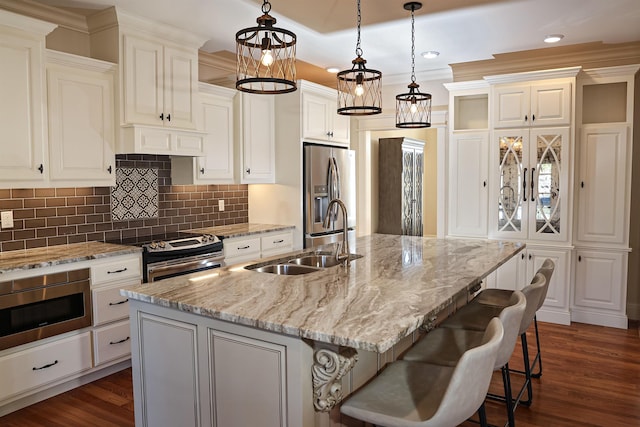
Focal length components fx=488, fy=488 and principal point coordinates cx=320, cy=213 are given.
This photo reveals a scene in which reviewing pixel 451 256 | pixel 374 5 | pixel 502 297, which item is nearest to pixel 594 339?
pixel 502 297

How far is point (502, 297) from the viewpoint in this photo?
10.3ft

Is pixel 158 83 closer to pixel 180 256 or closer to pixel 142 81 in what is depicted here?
pixel 142 81

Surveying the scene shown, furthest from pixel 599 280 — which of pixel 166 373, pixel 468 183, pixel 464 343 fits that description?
pixel 166 373

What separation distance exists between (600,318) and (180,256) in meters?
3.90

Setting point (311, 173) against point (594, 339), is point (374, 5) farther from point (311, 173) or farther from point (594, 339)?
point (594, 339)

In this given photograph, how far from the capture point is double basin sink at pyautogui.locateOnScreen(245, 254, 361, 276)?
2.79 meters

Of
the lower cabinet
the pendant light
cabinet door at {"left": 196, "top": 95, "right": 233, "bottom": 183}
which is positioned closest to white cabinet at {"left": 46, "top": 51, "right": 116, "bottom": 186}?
cabinet door at {"left": 196, "top": 95, "right": 233, "bottom": 183}

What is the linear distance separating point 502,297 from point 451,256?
44 centimetres

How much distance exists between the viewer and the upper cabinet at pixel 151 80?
3.59 meters

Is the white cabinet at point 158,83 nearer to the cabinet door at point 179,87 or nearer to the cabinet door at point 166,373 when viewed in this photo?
the cabinet door at point 179,87

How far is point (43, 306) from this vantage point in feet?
9.82

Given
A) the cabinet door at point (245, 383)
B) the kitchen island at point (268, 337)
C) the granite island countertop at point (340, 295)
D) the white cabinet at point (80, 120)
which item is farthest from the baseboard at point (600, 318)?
the white cabinet at point (80, 120)

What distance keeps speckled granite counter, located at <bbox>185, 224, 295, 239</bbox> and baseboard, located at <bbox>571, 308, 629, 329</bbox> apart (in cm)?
291

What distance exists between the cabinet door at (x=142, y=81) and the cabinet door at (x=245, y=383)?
2.36 metres
